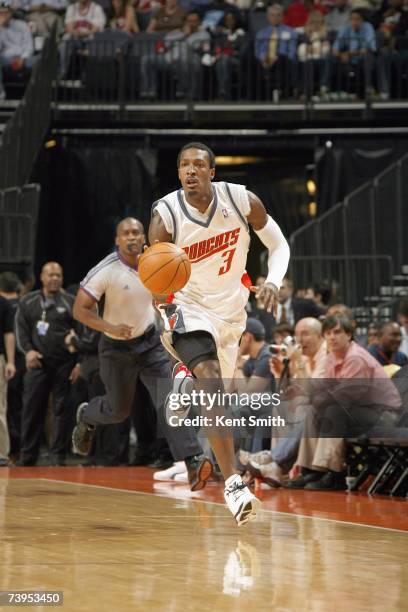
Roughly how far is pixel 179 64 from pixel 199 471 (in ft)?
40.5

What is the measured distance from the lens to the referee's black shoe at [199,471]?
731 cm

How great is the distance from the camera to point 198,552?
16.3 ft

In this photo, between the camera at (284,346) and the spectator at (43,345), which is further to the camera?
the spectator at (43,345)

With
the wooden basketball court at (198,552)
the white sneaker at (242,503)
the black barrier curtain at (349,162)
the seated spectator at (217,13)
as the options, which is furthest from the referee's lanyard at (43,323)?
the seated spectator at (217,13)

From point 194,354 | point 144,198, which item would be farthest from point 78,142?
point 194,354

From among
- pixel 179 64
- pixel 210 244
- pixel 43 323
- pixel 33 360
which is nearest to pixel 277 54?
pixel 179 64

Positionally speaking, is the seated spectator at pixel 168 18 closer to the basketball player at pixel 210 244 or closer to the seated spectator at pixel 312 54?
the seated spectator at pixel 312 54

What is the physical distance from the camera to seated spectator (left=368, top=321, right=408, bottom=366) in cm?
1029

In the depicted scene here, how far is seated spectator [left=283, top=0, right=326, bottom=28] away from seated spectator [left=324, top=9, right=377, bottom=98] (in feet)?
3.67

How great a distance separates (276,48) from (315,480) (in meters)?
11.0

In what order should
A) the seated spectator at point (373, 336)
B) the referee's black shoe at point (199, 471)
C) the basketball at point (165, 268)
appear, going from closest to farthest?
1. the basketball at point (165, 268)
2. the referee's black shoe at point (199, 471)
3. the seated spectator at point (373, 336)

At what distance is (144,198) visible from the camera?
1927 centimetres

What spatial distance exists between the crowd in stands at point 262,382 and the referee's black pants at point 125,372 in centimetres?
72

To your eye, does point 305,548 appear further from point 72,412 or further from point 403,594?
point 72,412
